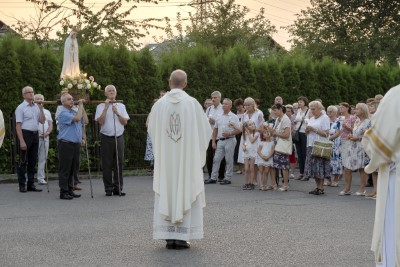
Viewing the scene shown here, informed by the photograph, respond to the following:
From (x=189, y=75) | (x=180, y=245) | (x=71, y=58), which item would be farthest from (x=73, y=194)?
(x=189, y=75)

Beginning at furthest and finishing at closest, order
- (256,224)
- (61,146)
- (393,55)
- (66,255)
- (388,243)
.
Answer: (393,55) < (61,146) < (256,224) < (66,255) < (388,243)

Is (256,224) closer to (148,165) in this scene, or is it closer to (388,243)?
(388,243)

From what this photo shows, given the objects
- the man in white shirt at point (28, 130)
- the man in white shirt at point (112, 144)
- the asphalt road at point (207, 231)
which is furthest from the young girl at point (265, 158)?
the man in white shirt at point (28, 130)

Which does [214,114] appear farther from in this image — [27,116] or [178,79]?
[178,79]

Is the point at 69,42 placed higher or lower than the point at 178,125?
higher

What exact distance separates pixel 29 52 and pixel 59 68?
2.81ft

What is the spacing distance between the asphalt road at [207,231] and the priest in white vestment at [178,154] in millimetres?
479

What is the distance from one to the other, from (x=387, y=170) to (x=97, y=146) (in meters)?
16.2

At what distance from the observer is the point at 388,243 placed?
751 cm

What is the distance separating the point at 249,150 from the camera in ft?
61.9

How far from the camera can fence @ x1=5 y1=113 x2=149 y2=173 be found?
846 inches

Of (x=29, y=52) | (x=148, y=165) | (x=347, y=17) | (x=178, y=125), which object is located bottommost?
(x=148, y=165)

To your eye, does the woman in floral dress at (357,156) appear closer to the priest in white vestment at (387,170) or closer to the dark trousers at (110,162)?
the dark trousers at (110,162)

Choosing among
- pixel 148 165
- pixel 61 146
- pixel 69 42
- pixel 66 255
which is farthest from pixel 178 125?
pixel 148 165
